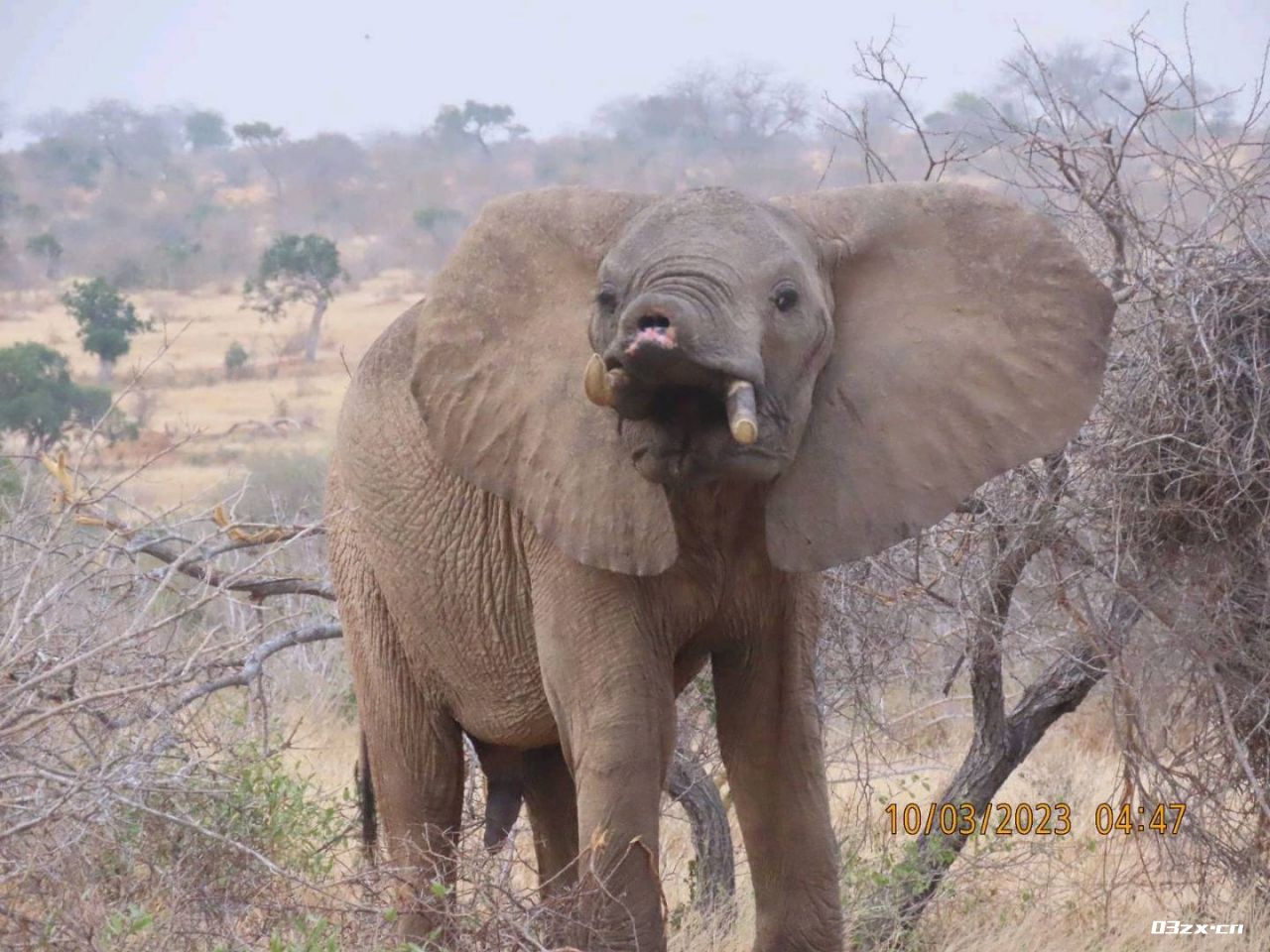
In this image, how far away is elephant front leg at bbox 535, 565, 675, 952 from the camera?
4180mm

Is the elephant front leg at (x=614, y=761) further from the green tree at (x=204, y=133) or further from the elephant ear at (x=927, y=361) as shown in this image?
the green tree at (x=204, y=133)

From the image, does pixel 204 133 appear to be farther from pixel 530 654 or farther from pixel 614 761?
pixel 614 761

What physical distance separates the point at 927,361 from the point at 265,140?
60089 millimetres

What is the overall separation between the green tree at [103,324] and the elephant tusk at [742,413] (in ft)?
70.8

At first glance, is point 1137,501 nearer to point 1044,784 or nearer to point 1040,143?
point 1040,143

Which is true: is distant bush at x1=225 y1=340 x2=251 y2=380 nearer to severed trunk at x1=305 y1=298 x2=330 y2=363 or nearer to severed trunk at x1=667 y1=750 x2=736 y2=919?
severed trunk at x1=305 y1=298 x2=330 y2=363

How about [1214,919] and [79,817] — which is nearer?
[79,817]

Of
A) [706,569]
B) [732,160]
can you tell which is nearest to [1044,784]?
[706,569]

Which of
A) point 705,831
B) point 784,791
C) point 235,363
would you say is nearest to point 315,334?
point 235,363

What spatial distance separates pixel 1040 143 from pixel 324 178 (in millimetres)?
52388

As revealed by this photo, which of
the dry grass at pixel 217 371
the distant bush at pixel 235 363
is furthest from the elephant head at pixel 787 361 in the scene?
the distant bush at pixel 235 363

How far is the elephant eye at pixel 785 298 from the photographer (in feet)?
12.3

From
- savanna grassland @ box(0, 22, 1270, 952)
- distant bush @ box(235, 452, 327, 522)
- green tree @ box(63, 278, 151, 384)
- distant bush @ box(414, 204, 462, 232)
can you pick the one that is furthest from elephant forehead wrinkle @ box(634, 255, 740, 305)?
distant bush @ box(414, 204, 462, 232)

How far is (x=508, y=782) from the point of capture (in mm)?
5305
